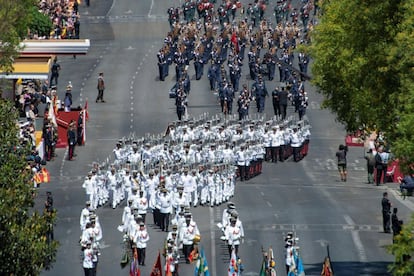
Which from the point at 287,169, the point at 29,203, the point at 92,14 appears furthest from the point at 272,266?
the point at 92,14

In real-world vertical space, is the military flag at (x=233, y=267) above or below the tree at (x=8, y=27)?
below

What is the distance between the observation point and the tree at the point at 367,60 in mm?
45781

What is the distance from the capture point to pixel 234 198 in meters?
66.5

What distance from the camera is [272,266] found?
5059 cm

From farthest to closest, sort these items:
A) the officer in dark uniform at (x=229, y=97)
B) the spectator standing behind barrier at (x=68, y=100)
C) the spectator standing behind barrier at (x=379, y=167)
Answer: the officer in dark uniform at (x=229, y=97) < the spectator standing behind barrier at (x=68, y=100) < the spectator standing behind barrier at (x=379, y=167)

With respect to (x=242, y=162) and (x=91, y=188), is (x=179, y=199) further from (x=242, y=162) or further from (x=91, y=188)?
(x=242, y=162)

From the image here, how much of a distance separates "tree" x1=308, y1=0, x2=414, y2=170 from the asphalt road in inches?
215

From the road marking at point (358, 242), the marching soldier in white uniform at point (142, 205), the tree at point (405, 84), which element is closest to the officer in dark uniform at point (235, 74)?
the road marking at point (358, 242)

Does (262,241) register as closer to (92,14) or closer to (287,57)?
(287,57)

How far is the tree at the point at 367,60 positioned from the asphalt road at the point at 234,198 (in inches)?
215

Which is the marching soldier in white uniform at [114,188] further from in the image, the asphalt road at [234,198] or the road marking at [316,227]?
the road marking at [316,227]

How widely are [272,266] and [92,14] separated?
65887 mm

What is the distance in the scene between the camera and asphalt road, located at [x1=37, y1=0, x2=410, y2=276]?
57062mm

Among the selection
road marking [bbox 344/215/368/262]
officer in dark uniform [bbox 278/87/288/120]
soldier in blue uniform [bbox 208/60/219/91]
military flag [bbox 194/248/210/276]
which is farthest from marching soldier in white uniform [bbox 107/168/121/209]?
soldier in blue uniform [bbox 208/60/219/91]
